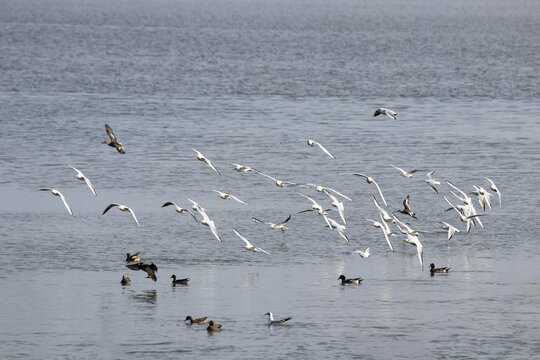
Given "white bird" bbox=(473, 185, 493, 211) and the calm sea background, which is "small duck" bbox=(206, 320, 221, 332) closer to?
the calm sea background

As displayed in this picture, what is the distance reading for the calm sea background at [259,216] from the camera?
23.8 metres

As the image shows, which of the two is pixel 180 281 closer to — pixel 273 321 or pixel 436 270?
pixel 273 321

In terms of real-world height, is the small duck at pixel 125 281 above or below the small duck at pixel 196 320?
above

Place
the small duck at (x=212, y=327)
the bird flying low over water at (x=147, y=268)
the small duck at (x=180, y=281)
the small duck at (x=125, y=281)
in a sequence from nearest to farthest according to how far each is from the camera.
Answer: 1. the small duck at (x=212, y=327)
2. the bird flying low over water at (x=147, y=268)
3. the small duck at (x=180, y=281)
4. the small duck at (x=125, y=281)

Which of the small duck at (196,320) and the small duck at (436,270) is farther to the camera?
the small duck at (436,270)

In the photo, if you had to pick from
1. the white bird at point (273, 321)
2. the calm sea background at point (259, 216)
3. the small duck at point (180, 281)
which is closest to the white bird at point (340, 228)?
the calm sea background at point (259, 216)

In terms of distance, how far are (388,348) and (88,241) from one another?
426 inches

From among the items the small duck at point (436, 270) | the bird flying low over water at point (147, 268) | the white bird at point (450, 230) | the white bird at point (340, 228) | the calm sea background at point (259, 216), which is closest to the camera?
the calm sea background at point (259, 216)

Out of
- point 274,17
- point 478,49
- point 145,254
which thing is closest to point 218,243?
point 145,254

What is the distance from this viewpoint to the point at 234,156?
147 feet

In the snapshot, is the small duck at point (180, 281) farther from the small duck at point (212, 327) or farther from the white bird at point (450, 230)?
the white bird at point (450, 230)

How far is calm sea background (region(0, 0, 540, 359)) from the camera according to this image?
23766 mm

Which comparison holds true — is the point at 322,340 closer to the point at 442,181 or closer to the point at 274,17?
the point at 442,181

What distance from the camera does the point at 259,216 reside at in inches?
1345
